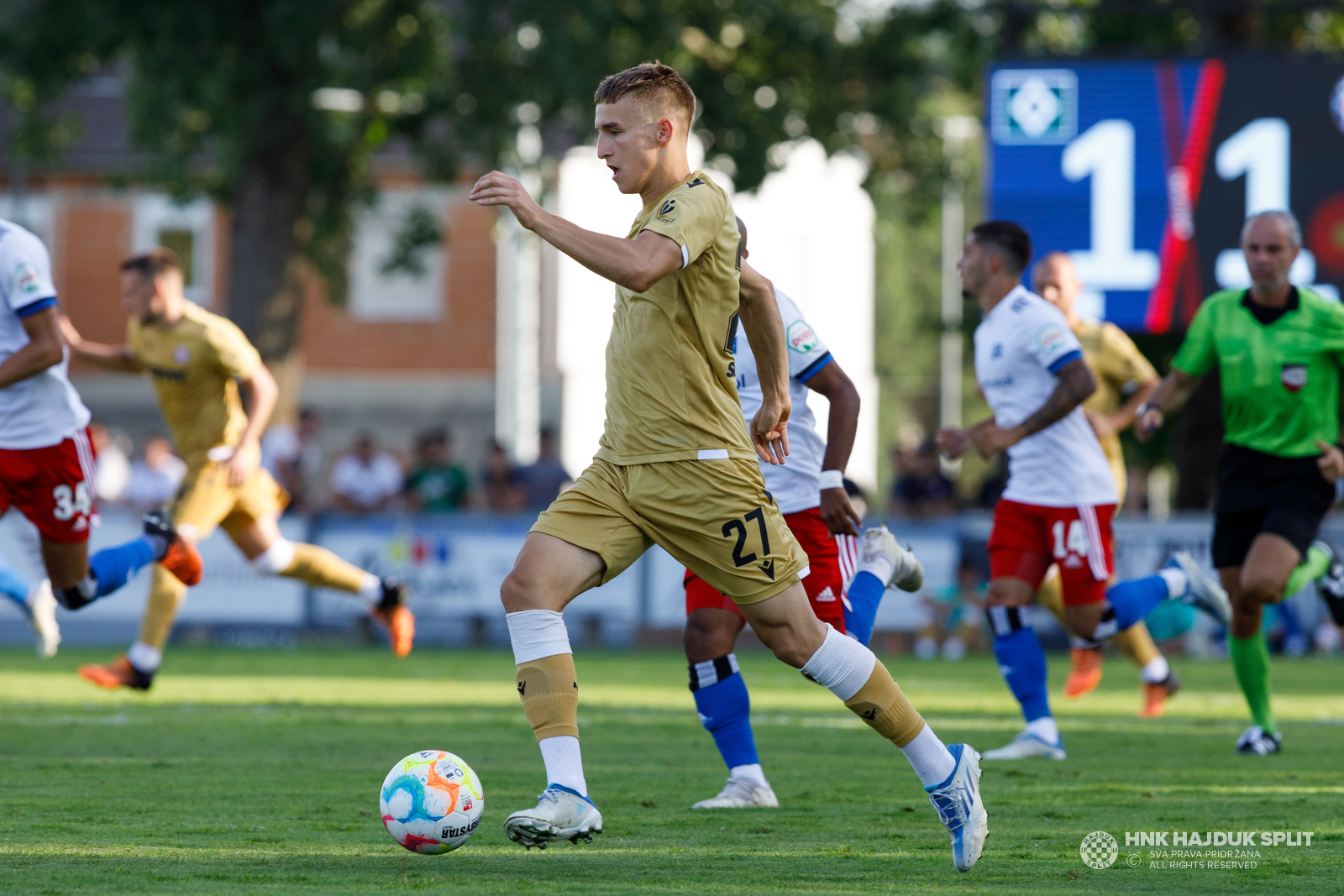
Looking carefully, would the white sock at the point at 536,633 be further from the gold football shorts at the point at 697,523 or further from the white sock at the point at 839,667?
the white sock at the point at 839,667

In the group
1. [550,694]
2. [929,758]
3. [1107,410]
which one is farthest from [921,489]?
[550,694]

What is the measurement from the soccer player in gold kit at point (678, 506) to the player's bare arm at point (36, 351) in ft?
11.0

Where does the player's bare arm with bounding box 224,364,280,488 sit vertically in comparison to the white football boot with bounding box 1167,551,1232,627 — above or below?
above

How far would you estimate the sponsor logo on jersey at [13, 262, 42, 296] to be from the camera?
7.60 meters

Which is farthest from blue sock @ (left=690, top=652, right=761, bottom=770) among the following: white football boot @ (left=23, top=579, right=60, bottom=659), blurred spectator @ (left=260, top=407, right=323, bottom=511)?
blurred spectator @ (left=260, top=407, right=323, bottom=511)

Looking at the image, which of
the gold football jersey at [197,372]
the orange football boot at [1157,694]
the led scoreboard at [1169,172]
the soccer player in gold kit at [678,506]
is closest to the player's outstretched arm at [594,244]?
the soccer player in gold kit at [678,506]

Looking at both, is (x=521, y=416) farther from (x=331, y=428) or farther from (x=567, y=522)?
(x=567, y=522)

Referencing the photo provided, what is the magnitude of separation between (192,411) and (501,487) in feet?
27.0

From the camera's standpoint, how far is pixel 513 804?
21.2 feet

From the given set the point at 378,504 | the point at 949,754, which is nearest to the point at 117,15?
the point at 378,504

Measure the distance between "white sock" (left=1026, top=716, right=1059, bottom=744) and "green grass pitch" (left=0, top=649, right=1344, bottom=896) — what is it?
0.56 feet

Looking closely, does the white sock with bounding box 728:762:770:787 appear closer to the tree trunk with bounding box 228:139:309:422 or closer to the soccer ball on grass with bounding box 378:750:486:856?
the soccer ball on grass with bounding box 378:750:486:856

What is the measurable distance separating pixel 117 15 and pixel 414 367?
16980mm

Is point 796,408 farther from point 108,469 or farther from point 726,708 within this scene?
point 108,469
